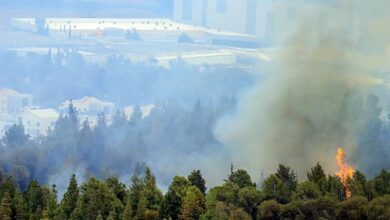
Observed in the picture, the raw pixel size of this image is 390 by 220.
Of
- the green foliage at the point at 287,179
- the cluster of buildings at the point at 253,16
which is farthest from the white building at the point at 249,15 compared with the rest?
the green foliage at the point at 287,179

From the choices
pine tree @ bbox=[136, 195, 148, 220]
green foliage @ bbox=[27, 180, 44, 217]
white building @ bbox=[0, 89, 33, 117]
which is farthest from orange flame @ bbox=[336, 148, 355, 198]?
white building @ bbox=[0, 89, 33, 117]

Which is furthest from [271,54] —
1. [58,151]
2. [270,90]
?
[58,151]

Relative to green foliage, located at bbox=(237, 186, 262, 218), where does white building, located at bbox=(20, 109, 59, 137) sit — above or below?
above

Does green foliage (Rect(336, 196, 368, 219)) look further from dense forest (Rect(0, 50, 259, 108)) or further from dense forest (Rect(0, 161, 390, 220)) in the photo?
dense forest (Rect(0, 50, 259, 108))

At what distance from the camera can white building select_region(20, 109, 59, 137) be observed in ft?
55.2

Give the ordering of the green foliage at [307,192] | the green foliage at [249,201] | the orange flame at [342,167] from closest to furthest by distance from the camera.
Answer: the green foliage at [249,201], the green foliage at [307,192], the orange flame at [342,167]

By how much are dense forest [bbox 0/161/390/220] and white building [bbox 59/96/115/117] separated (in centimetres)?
894

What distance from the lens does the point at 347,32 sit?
1462 cm

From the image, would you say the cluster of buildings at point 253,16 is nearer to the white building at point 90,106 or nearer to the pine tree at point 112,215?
the white building at point 90,106

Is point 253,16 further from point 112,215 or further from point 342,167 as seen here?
point 112,215

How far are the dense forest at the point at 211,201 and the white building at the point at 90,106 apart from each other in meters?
8.94

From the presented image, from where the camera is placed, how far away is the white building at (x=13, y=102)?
61.4 feet

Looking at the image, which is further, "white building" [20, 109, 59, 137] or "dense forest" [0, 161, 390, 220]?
"white building" [20, 109, 59, 137]

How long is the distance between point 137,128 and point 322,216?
7.34m
